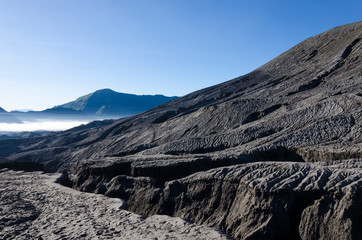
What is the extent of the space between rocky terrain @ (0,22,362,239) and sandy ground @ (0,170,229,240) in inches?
34.3

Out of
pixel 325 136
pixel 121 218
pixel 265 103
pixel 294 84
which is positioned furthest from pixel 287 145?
pixel 294 84

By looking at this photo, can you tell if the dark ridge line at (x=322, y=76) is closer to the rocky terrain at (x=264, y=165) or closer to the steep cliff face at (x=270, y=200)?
the rocky terrain at (x=264, y=165)

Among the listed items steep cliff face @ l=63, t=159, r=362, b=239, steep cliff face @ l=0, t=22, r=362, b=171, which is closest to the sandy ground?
steep cliff face @ l=63, t=159, r=362, b=239

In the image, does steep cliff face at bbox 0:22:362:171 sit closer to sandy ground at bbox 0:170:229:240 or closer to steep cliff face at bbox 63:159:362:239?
steep cliff face at bbox 63:159:362:239

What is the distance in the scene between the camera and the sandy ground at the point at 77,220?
11.3m

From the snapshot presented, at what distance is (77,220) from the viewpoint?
12914mm

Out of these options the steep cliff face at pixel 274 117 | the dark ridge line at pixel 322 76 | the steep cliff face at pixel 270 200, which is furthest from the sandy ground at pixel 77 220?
the dark ridge line at pixel 322 76

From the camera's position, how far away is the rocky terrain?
9.98m

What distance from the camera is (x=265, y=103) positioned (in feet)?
84.4

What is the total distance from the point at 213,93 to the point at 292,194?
31444 mm

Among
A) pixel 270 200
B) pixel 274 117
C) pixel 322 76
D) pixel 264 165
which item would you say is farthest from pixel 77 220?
pixel 322 76

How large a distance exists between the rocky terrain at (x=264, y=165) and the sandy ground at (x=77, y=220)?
87 cm

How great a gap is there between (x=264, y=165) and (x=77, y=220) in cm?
749

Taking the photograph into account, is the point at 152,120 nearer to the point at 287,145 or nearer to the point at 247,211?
the point at 287,145
